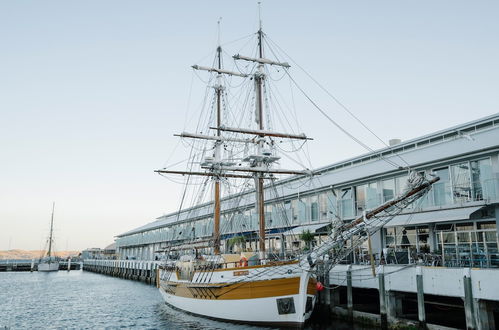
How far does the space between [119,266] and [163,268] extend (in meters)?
47.1

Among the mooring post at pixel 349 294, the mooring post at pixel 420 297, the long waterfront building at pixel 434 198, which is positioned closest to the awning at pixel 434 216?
the long waterfront building at pixel 434 198

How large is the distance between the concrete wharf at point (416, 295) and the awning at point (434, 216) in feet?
13.4

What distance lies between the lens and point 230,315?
24.7m

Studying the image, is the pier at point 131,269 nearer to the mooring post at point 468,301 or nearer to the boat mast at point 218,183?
the boat mast at point 218,183

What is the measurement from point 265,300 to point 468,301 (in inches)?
393

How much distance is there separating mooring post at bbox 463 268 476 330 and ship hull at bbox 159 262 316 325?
7710mm

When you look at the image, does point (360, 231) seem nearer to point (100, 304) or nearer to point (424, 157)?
point (424, 157)

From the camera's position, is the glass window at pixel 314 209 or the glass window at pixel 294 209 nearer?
the glass window at pixel 314 209

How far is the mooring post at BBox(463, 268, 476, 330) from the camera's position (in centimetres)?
1661

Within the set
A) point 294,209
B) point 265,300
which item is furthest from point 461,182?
point 294,209

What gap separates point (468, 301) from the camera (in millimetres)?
16953

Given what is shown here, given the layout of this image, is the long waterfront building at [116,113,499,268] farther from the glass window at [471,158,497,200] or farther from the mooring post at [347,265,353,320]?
the mooring post at [347,265,353,320]

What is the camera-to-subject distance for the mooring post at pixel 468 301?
16609 mm

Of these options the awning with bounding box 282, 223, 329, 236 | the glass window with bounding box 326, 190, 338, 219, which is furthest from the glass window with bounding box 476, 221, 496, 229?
the awning with bounding box 282, 223, 329, 236
